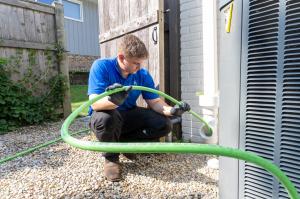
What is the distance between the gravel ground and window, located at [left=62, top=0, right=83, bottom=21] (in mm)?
7087

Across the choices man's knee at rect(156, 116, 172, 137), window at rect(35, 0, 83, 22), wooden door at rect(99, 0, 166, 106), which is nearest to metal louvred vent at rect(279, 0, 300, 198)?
man's knee at rect(156, 116, 172, 137)

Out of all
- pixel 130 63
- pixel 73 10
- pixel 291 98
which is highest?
pixel 73 10

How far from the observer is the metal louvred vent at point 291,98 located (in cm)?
80

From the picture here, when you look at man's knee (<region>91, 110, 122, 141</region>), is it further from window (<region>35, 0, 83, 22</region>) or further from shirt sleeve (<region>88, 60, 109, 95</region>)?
window (<region>35, 0, 83, 22</region>)

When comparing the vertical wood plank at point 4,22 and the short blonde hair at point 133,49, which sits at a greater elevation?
the vertical wood plank at point 4,22

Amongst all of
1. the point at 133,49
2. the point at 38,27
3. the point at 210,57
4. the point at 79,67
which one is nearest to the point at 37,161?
the point at 133,49

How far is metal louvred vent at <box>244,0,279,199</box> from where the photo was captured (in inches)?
34.4

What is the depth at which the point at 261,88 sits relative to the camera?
0.92 m

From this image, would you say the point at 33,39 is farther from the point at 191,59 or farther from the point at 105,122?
the point at 105,122

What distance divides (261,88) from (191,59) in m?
1.75

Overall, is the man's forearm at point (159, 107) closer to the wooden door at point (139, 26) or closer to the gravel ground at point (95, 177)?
the wooden door at point (139, 26)

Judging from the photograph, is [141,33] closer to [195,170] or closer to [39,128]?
[195,170]

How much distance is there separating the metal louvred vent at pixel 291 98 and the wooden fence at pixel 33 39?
3.55 metres

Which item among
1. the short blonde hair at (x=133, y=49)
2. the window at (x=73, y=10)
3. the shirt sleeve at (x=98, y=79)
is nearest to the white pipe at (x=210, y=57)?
the short blonde hair at (x=133, y=49)
